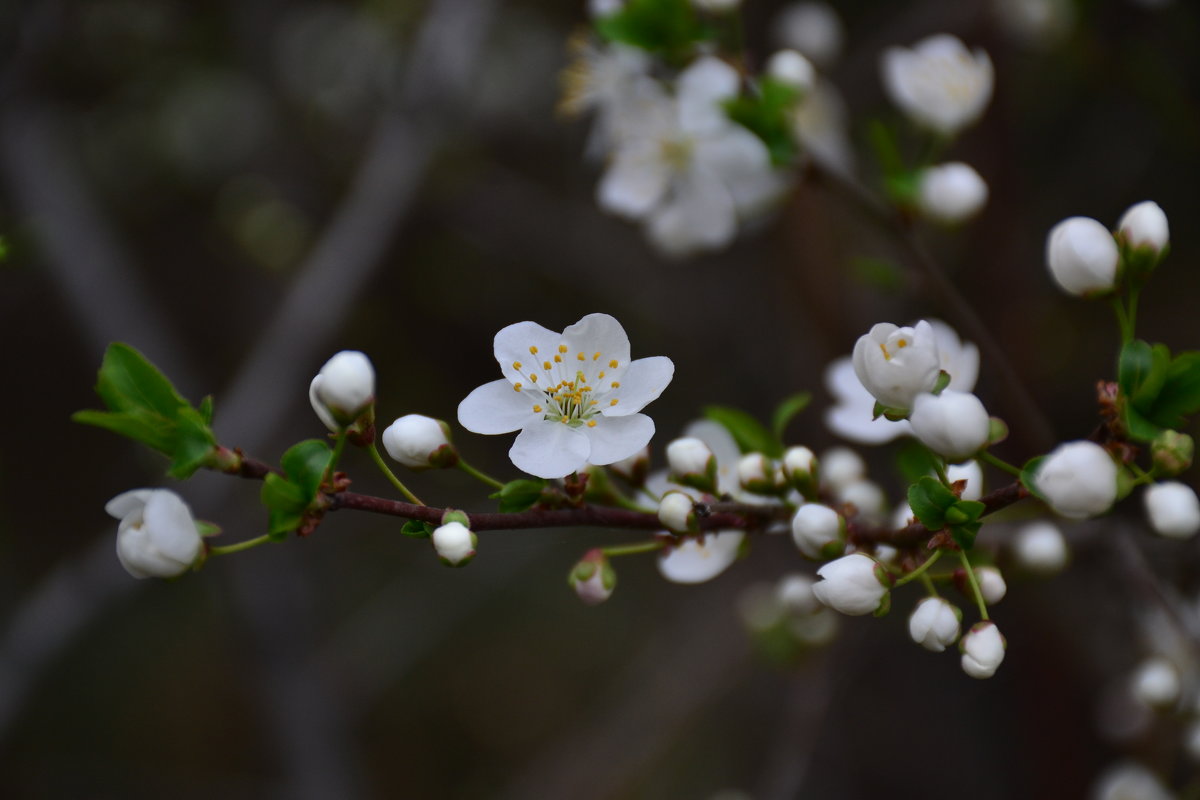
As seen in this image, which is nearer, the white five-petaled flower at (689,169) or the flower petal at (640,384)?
the flower petal at (640,384)

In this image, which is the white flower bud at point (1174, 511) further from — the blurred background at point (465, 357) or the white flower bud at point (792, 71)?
the white flower bud at point (792, 71)

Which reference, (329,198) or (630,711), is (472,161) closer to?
(329,198)

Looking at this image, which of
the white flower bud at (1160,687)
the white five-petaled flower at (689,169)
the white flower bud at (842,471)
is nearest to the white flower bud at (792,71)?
the white five-petaled flower at (689,169)

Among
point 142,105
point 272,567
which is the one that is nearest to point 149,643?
point 272,567

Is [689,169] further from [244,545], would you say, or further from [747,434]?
[244,545]

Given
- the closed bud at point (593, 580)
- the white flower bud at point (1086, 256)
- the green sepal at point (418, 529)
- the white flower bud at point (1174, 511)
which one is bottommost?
the closed bud at point (593, 580)
